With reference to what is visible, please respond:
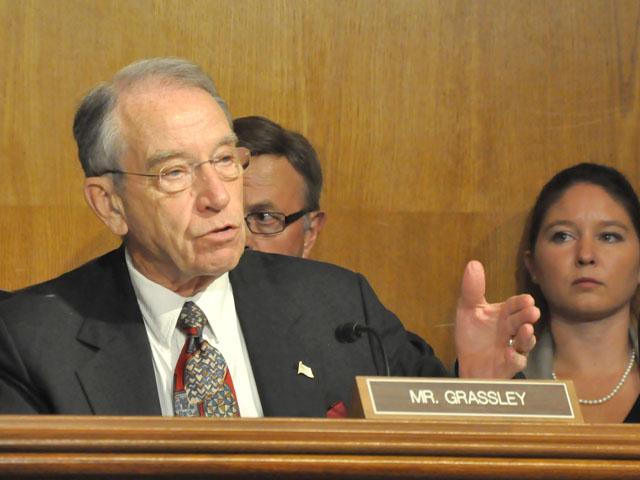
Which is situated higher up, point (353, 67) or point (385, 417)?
point (353, 67)

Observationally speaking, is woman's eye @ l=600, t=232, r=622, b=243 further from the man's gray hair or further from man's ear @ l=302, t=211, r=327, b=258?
the man's gray hair

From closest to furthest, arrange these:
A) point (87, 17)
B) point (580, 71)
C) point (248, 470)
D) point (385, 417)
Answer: point (248, 470)
point (385, 417)
point (87, 17)
point (580, 71)

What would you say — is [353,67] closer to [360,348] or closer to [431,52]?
[431,52]

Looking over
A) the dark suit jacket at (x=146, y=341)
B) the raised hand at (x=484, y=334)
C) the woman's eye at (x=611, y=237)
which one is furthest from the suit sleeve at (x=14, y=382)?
the woman's eye at (x=611, y=237)

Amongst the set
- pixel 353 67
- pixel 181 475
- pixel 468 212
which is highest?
pixel 353 67

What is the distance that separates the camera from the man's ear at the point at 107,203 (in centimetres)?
262

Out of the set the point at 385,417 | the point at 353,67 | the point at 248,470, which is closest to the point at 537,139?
the point at 353,67

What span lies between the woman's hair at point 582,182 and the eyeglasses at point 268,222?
69 cm

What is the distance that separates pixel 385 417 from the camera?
1729mm

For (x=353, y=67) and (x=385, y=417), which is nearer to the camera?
(x=385, y=417)

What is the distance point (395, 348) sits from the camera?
103 inches

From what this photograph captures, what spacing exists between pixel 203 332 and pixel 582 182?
4.49ft

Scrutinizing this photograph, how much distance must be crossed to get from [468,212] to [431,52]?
18.8 inches

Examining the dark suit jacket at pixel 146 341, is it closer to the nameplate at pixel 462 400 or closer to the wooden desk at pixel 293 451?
the nameplate at pixel 462 400
